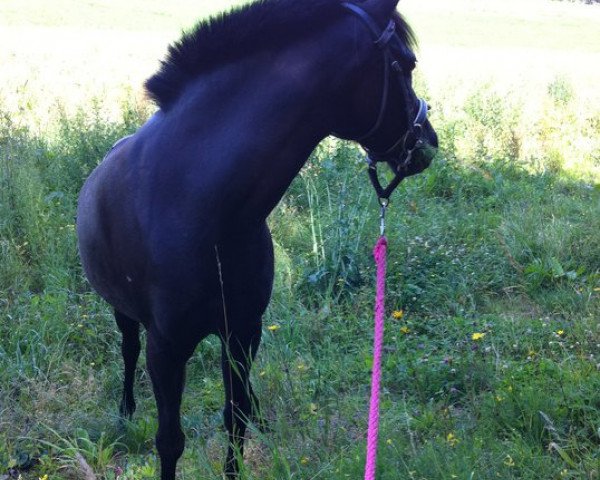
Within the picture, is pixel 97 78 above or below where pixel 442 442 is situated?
above

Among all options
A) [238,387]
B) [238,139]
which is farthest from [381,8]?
[238,387]

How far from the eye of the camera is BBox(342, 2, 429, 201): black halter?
2584 millimetres

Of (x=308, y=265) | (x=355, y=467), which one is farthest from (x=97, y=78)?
(x=355, y=467)

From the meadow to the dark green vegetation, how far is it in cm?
1

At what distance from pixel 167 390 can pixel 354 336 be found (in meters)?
1.80

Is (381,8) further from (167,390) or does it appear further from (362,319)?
(362,319)

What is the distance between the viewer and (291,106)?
8.52 feet

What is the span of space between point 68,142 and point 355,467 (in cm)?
529

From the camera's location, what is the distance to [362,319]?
4711mm

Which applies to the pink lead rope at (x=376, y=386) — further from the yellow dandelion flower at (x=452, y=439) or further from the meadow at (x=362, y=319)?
the yellow dandelion flower at (x=452, y=439)

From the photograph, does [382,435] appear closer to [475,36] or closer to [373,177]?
[373,177]

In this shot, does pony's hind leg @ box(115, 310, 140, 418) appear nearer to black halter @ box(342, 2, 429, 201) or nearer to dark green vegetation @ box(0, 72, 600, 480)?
dark green vegetation @ box(0, 72, 600, 480)

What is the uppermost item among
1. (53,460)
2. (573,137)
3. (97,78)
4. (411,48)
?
(97,78)

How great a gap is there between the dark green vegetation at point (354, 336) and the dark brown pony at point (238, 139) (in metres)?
0.61
